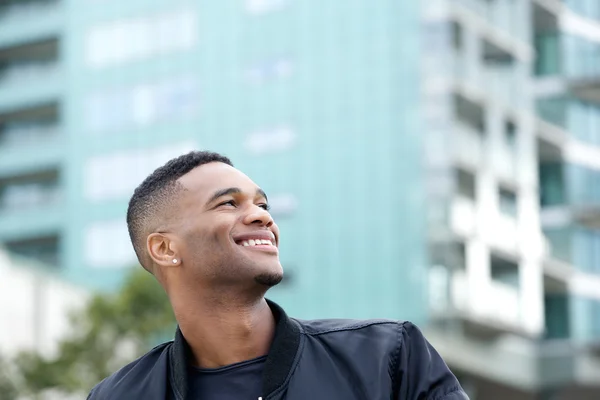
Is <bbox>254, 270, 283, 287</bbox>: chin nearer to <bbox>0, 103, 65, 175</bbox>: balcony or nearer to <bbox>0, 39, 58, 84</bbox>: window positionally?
<bbox>0, 103, 65, 175</bbox>: balcony

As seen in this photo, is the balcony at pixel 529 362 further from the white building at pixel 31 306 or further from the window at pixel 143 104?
the white building at pixel 31 306

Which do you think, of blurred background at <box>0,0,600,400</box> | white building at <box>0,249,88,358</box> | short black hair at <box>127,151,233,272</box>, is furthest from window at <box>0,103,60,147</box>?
short black hair at <box>127,151,233,272</box>

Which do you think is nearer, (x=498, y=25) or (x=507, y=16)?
(x=498, y=25)

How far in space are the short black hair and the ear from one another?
1.9 inches

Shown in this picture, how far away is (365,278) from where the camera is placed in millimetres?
36281

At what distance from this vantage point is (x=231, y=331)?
3443mm

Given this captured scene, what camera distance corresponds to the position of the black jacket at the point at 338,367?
3.29 metres

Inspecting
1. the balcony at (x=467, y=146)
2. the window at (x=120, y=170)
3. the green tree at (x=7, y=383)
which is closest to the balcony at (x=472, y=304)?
the balcony at (x=467, y=146)

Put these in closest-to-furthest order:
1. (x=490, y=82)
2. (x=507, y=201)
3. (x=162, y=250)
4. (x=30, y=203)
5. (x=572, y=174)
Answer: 1. (x=162, y=250)
2. (x=490, y=82)
3. (x=507, y=201)
4. (x=572, y=174)
5. (x=30, y=203)

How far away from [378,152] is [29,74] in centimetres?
1651

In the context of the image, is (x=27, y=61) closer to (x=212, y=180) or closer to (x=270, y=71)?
(x=270, y=71)

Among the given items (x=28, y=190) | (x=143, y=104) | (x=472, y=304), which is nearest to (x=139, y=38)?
(x=143, y=104)

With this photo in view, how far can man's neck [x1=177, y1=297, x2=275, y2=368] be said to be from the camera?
3.44m

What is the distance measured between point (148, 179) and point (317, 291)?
1321 inches
